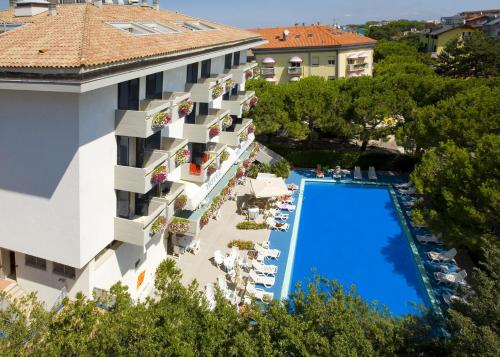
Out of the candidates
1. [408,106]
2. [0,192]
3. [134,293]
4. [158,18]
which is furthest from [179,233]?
[408,106]

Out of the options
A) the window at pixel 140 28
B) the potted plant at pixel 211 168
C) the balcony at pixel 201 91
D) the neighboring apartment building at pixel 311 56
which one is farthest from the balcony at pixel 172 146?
the neighboring apartment building at pixel 311 56

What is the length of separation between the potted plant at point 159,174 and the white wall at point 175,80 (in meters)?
4.76

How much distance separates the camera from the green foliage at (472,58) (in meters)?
84.3

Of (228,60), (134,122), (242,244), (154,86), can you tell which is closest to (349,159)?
(228,60)

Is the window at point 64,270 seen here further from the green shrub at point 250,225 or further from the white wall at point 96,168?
the green shrub at point 250,225

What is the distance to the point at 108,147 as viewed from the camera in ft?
56.9

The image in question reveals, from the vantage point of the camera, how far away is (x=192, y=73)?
1014 inches

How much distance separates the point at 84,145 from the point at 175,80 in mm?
8688

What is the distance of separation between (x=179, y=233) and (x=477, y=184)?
52.4ft

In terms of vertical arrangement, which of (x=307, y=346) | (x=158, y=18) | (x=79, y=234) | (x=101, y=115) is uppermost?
(x=158, y=18)

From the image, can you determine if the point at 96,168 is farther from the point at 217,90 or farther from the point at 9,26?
the point at 217,90

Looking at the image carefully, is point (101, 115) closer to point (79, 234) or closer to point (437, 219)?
point (79, 234)

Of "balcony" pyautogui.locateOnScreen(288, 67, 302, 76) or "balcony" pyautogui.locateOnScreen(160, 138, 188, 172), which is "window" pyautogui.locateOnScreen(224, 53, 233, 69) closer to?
"balcony" pyautogui.locateOnScreen(160, 138, 188, 172)

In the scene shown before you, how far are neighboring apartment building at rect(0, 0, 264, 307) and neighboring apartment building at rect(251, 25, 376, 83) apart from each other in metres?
41.7
